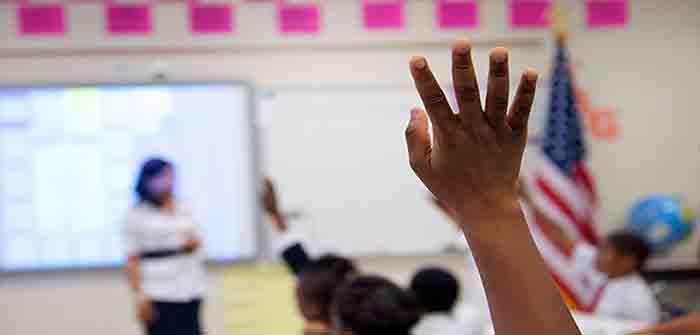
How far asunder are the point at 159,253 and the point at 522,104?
3310mm

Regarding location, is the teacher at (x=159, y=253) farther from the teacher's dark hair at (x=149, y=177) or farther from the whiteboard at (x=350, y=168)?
the whiteboard at (x=350, y=168)

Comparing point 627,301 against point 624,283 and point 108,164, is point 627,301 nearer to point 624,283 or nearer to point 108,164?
point 624,283

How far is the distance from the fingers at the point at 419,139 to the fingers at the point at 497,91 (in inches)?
2.3

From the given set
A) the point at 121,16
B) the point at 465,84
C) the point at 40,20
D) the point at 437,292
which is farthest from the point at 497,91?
the point at 40,20

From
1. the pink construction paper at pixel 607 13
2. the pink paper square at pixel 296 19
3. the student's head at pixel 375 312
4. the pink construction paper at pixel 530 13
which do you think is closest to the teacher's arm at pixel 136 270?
the pink paper square at pixel 296 19

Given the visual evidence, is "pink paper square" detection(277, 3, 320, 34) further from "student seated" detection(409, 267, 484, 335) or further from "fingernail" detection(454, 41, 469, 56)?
"fingernail" detection(454, 41, 469, 56)

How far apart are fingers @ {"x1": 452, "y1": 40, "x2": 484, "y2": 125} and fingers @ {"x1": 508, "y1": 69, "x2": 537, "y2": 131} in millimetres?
25

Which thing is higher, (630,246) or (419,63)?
(419,63)

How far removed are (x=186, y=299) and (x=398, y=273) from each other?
1124mm

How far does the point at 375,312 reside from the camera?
1875mm

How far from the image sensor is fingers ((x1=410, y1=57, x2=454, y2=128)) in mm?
594

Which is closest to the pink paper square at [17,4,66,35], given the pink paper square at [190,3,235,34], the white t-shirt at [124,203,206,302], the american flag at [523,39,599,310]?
the pink paper square at [190,3,235,34]

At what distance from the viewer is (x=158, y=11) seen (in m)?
4.29

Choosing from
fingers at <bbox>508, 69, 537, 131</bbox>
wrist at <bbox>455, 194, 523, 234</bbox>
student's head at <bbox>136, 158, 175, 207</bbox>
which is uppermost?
fingers at <bbox>508, 69, 537, 131</bbox>
